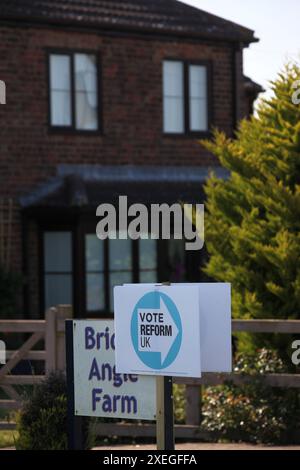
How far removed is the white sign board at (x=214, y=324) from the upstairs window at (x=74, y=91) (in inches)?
A: 540

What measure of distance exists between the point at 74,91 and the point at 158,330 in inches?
550

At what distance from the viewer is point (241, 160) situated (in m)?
13.5

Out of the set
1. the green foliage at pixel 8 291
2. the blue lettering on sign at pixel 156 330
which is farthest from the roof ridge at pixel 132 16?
the blue lettering on sign at pixel 156 330

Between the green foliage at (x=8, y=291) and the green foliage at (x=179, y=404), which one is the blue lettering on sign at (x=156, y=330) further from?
the green foliage at (x=8, y=291)

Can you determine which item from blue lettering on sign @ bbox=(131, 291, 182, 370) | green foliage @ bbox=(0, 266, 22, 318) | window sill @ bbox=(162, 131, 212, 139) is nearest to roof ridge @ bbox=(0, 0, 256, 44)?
window sill @ bbox=(162, 131, 212, 139)

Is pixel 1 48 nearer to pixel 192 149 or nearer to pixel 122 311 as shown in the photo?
pixel 192 149

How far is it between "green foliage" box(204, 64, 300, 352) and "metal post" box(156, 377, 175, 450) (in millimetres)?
4697

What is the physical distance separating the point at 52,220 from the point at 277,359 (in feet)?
29.5

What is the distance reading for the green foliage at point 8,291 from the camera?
1959 centimetres

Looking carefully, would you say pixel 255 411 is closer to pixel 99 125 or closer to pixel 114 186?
pixel 114 186

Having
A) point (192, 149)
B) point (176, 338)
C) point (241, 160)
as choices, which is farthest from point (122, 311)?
point (192, 149)

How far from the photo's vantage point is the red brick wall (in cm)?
2058

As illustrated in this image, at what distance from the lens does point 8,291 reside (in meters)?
19.8

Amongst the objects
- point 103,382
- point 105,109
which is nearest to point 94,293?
point 105,109
